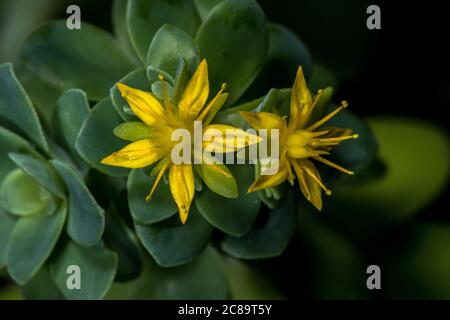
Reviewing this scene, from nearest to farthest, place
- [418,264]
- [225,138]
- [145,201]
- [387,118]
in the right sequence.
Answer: [225,138], [145,201], [418,264], [387,118]

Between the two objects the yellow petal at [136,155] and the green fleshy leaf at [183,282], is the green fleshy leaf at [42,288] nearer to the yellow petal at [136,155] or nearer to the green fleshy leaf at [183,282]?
the green fleshy leaf at [183,282]

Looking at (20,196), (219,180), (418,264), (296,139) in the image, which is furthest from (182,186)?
(418,264)

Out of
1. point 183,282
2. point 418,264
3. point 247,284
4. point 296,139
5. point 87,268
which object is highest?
point 296,139

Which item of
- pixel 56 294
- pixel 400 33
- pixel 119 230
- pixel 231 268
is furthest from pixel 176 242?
pixel 400 33

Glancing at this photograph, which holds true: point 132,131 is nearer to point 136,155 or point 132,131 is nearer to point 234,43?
point 136,155

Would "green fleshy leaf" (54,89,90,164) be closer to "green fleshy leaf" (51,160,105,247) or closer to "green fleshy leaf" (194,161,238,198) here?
"green fleshy leaf" (51,160,105,247)

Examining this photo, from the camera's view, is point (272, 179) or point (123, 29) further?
point (123, 29)

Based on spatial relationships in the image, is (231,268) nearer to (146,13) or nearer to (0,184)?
(0,184)
